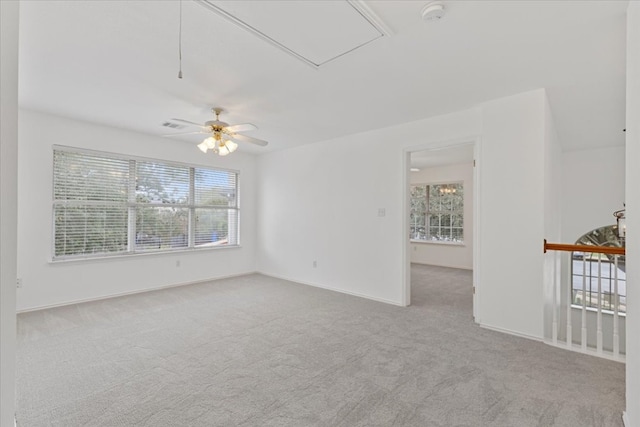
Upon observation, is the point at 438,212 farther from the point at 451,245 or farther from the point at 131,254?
the point at 131,254

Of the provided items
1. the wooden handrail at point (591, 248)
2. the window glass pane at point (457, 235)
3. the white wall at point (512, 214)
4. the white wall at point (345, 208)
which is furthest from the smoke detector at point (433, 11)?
the window glass pane at point (457, 235)

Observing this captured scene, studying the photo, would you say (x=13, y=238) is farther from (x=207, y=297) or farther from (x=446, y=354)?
(x=207, y=297)

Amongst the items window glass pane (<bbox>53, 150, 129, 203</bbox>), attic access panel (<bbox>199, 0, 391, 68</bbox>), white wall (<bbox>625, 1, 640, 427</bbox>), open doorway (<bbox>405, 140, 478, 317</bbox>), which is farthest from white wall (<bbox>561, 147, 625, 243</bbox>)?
window glass pane (<bbox>53, 150, 129, 203</bbox>)

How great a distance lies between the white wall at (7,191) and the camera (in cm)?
95

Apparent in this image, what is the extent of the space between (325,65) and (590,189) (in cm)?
521

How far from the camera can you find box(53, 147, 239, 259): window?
4008 mm

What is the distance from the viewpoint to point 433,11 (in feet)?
5.86

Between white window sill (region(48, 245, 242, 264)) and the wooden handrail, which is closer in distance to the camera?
the wooden handrail

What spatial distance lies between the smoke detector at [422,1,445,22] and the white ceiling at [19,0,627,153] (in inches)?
2.2

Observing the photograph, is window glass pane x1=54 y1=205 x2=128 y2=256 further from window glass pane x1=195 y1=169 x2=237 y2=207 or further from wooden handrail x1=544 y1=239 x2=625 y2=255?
wooden handrail x1=544 y1=239 x2=625 y2=255

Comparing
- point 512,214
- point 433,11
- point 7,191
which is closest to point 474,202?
point 512,214

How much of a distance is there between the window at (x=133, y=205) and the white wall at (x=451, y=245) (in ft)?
16.5

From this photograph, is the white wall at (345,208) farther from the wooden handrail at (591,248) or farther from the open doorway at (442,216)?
the open doorway at (442,216)

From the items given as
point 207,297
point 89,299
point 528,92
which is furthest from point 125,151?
point 528,92
